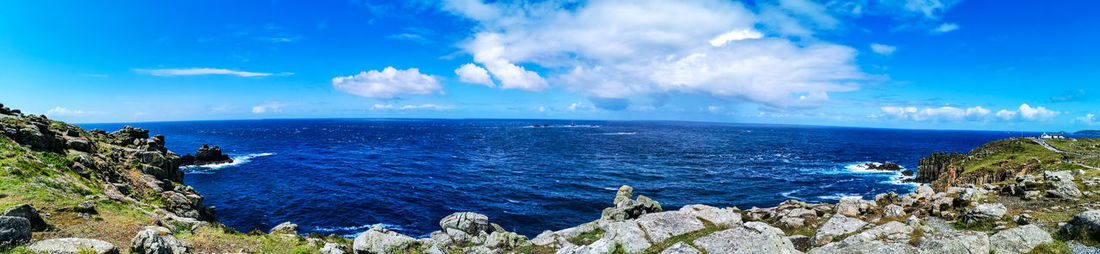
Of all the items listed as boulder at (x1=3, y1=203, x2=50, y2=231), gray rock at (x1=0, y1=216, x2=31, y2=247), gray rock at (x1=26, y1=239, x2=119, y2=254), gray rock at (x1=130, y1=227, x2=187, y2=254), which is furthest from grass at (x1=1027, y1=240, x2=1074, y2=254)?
boulder at (x1=3, y1=203, x2=50, y2=231)

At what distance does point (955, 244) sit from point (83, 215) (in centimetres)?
3610

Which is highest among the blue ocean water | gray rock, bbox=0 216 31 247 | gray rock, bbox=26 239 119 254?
gray rock, bbox=0 216 31 247

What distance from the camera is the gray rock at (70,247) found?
1354 centimetres

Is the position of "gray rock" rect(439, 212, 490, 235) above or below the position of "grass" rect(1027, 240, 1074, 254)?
below

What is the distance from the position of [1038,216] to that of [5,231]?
43.0 meters

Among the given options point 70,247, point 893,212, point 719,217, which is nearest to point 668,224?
point 719,217

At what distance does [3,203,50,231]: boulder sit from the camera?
15.4m

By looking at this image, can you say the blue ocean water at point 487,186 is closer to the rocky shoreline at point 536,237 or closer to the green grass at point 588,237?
the rocky shoreline at point 536,237

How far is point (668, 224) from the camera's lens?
2475 centimetres

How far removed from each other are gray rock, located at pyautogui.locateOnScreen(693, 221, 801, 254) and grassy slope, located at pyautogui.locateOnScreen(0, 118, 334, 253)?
19.5 metres

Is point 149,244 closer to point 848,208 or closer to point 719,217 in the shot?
point 719,217

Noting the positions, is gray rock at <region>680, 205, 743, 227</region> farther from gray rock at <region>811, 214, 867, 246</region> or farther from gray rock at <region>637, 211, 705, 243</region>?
gray rock at <region>811, 214, 867, 246</region>

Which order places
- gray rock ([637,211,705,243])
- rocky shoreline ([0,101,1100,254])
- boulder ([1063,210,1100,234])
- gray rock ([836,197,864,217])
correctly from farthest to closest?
gray rock ([836,197,864,217]) → gray rock ([637,211,705,243]) → boulder ([1063,210,1100,234]) → rocky shoreline ([0,101,1100,254])

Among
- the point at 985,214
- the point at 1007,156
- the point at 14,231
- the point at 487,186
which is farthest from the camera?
the point at 1007,156
